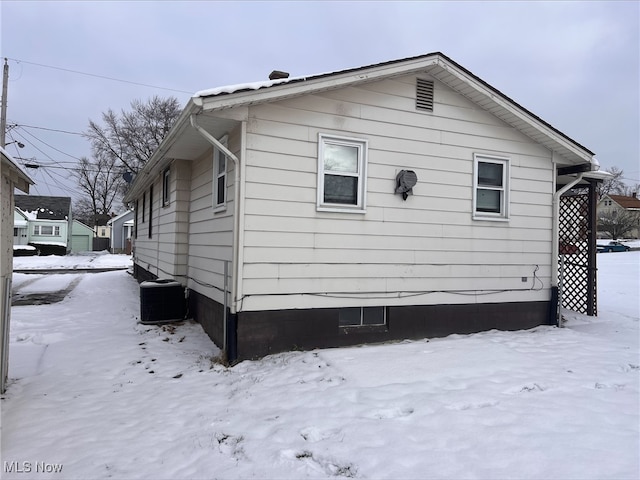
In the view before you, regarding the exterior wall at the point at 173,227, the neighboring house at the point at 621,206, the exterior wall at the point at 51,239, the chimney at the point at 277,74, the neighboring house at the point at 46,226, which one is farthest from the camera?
the neighboring house at the point at 621,206

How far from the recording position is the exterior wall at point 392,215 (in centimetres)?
574

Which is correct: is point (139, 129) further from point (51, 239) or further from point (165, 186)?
point (165, 186)

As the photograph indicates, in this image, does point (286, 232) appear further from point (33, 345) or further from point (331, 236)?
point (33, 345)

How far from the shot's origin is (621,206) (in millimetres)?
55969

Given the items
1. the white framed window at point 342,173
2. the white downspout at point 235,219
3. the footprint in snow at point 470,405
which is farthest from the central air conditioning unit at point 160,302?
the footprint in snow at point 470,405

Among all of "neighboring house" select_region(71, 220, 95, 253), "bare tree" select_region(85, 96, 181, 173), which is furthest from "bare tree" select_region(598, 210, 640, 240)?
"neighboring house" select_region(71, 220, 95, 253)

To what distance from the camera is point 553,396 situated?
14.1ft

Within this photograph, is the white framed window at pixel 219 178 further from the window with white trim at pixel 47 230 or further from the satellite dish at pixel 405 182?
the window with white trim at pixel 47 230

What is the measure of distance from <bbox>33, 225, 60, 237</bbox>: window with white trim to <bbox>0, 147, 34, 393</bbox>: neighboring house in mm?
40656

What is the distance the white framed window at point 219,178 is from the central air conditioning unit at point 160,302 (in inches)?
87.0

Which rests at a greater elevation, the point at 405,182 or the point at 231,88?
the point at 231,88

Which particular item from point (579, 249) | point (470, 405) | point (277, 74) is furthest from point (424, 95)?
point (579, 249)

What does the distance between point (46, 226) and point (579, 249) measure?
42.9m

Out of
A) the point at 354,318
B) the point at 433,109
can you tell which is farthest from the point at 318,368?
the point at 433,109
